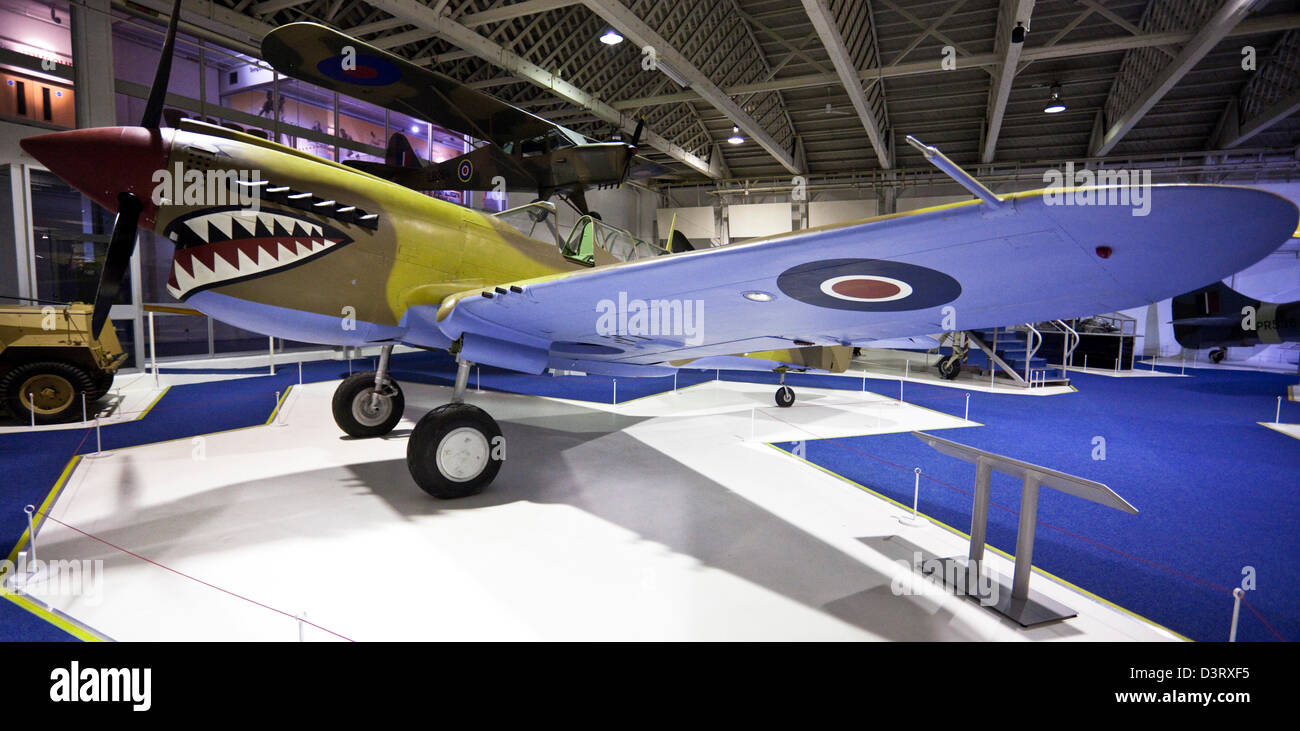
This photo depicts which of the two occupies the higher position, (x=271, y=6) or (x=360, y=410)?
(x=271, y=6)

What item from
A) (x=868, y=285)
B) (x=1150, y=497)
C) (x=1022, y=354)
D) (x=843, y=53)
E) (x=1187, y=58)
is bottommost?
(x=1150, y=497)

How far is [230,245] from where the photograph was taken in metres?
2.80

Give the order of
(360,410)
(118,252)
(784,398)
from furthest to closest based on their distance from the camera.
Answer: (784,398)
(360,410)
(118,252)

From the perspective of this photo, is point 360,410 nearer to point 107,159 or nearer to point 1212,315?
point 107,159

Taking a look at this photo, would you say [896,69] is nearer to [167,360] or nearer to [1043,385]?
[1043,385]

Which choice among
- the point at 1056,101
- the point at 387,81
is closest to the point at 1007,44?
the point at 1056,101

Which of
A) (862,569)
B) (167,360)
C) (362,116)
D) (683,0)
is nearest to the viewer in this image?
(862,569)

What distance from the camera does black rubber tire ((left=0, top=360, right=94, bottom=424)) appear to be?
4.95 meters

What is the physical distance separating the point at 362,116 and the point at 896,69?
13.0 meters

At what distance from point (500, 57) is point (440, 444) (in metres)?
10.3

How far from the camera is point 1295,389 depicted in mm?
8977

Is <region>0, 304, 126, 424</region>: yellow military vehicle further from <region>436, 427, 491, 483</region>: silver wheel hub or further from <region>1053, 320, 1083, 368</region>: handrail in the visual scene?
<region>1053, 320, 1083, 368</region>: handrail

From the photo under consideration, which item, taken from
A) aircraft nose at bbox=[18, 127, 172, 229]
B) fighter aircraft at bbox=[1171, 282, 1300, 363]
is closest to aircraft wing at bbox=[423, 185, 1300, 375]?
aircraft nose at bbox=[18, 127, 172, 229]
